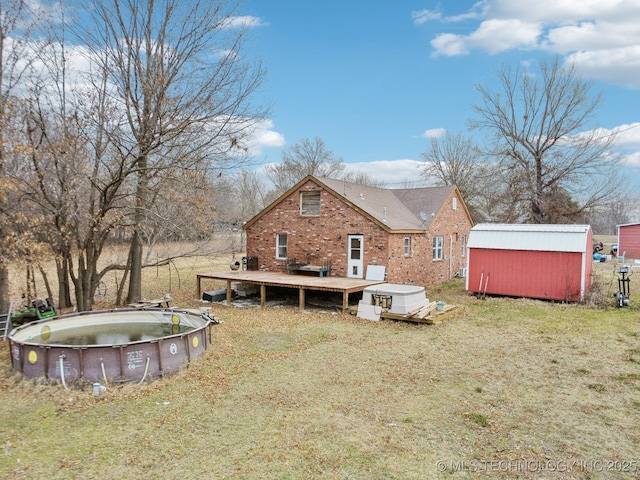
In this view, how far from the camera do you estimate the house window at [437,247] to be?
1902cm

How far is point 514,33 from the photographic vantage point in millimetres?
18281

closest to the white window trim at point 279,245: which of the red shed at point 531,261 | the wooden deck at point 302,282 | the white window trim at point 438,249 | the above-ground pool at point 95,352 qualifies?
the wooden deck at point 302,282

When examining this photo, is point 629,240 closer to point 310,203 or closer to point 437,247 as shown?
point 437,247

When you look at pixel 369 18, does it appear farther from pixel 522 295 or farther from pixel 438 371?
pixel 438 371

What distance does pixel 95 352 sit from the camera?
7.01 meters

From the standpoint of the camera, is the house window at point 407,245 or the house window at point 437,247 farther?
the house window at point 437,247

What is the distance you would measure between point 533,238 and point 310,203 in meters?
8.36

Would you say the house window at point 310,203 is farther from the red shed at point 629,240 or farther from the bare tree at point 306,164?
the bare tree at point 306,164

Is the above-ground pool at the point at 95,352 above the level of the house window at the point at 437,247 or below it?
below

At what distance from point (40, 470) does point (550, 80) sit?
3518cm

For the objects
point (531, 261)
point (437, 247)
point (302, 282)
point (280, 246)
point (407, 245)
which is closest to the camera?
point (302, 282)

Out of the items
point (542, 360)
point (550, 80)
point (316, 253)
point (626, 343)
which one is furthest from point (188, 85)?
point (550, 80)

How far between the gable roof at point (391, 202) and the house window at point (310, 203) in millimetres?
428

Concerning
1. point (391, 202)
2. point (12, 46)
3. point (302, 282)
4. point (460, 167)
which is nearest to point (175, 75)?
point (12, 46)
